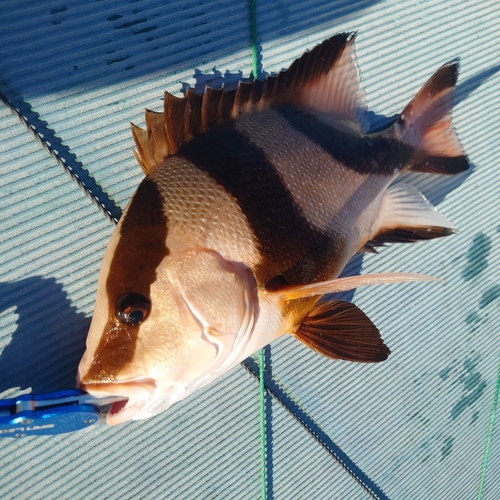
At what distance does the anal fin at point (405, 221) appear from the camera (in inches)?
50.7

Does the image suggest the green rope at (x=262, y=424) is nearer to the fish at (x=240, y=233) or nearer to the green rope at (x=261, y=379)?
the green rope at (x=261, y=379)

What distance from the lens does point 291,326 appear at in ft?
3.71

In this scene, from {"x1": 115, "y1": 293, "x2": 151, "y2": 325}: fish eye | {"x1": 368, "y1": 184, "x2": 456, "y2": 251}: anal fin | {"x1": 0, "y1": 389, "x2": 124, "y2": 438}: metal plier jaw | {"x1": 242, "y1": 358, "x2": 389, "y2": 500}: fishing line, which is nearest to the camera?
{"x1": 115, "y1": 293, "x2": 151, "y2": 325}: fish eye

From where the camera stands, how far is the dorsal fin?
3.17 ft

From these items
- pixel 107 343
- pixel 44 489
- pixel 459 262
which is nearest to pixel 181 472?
pixel 44 489

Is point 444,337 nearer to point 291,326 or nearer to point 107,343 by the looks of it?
point 291,326

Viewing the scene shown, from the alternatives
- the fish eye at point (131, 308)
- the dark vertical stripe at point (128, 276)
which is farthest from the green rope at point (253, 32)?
the fish eye at point (131, 308)

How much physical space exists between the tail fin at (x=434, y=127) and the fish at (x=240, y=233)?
0.01 m

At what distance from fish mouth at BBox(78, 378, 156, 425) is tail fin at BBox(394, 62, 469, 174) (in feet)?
3.01

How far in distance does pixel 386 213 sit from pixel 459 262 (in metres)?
0.58

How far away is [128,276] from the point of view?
0.84 meters

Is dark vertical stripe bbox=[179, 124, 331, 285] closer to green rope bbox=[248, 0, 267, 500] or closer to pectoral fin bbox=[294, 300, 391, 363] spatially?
pectoral fin bbox=[294, 300, 391, 363]

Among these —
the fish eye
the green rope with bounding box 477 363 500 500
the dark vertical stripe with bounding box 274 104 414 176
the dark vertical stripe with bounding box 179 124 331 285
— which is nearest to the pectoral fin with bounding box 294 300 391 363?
the dark vertical stripe with bounding box 179 124 331 285

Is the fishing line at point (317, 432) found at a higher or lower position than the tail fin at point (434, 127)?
lower
